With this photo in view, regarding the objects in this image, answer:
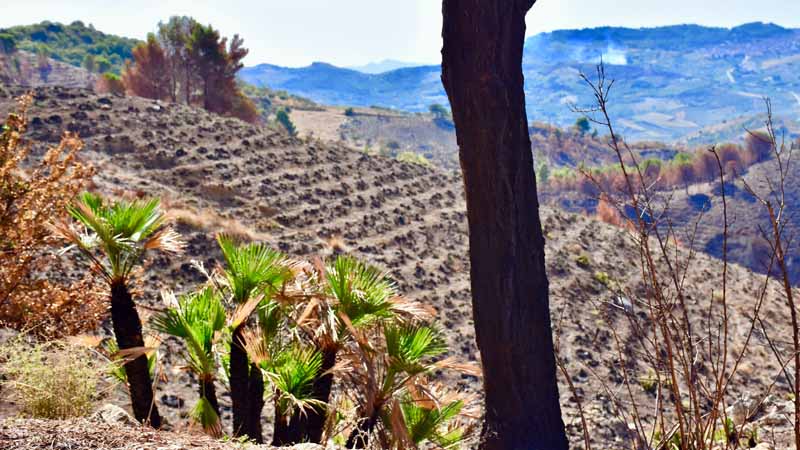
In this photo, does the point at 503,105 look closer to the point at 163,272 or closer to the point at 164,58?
the point at 163,272

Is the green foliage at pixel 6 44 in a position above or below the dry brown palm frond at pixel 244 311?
above

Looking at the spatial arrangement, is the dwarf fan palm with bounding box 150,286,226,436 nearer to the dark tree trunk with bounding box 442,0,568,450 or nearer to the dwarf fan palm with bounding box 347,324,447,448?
the dwarf fan palm with bounding box 347,324,447,448

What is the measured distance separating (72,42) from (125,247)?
10432cm

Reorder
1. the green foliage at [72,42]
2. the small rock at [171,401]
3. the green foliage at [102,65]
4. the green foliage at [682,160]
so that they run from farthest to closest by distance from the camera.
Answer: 1. the green foliage at [72,42]
2. the green foliage at [682,160]
3. the green foliage at [102,65]
4. the small rock at [171,401]

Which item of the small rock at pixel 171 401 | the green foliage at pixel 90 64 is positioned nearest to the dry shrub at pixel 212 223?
the small rock at pixel 171 401

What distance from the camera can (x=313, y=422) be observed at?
3.71 m

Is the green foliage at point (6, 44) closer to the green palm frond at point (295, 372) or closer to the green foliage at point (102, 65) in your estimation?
the green foliage at point (102, 65)

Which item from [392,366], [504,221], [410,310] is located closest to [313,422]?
[392,366]

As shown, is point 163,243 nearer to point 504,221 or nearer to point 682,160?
point 504,221

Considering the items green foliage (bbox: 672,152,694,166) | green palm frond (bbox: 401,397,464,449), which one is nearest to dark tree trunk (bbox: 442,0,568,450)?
green palm frond (bbox: 401,397,464,449)

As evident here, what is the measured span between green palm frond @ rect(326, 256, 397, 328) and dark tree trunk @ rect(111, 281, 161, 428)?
109cm

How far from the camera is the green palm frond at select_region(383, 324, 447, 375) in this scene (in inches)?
133

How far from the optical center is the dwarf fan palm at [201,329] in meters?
3.50

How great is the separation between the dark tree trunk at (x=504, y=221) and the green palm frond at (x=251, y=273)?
1315mm
